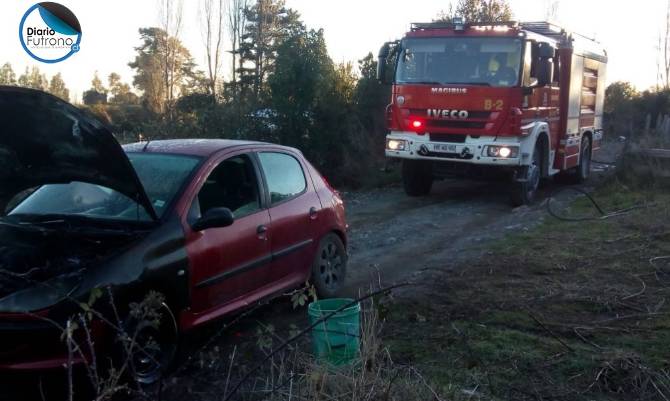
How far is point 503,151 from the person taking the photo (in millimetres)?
11883

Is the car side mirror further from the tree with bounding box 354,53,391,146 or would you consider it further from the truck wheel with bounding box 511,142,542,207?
the tree with bounding box 354,53,391,146

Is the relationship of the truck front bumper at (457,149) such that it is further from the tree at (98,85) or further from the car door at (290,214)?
the tree at (98,85)

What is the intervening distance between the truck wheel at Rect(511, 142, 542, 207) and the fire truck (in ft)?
0.06

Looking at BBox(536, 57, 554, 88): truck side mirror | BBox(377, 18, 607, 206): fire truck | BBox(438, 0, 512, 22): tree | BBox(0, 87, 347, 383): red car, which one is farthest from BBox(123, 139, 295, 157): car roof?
BBox(438, 0, 512, 22): tree

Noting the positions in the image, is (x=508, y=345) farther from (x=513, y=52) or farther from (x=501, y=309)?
(x=513, y=52)

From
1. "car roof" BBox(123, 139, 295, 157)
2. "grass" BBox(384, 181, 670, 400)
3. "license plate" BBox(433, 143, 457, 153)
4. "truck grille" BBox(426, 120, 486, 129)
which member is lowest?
"grass" BBox(384, 181, 670, 400)

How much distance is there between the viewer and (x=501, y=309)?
6102 mm

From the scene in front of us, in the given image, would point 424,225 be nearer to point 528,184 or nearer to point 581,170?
point 528,184

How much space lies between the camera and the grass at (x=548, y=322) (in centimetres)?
441

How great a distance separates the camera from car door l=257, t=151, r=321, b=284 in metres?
5.89

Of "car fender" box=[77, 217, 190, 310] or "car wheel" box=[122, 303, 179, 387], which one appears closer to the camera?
"car fender" box=[77, 217, 190, 310]

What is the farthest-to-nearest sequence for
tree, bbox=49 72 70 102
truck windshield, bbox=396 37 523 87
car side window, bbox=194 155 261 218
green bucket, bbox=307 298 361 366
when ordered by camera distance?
tree, bbox=49 72 70 102 → truck windshield, bbox=396 37 523 87 → car side window, bbox=194 155 261 218 → green bucket, bbox=307 298 361 366

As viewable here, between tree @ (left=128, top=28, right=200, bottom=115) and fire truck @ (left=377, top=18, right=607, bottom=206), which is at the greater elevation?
tree @ (left=128, top=28, right=200, bottom=115)

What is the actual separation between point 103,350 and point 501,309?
3.36 metres
